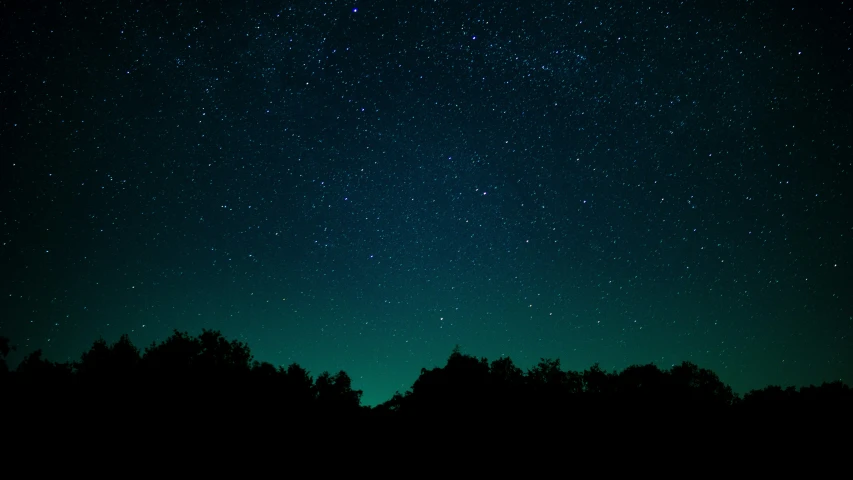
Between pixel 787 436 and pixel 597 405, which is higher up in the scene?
pixel 597 405

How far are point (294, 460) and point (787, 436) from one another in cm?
1497

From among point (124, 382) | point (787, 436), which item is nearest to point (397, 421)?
point (124, 382)

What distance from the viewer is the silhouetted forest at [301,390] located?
44.9ft

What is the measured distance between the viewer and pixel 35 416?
12.0 m

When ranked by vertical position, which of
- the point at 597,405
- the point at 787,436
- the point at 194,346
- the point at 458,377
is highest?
the point at 194,346

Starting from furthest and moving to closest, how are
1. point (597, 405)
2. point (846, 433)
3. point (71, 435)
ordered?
point (597, 405) → point (846, 433) → point (71, 435)

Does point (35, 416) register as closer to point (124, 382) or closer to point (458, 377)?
point (124, 382)

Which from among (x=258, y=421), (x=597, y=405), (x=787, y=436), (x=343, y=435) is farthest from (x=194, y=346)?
(x=787, y=436)

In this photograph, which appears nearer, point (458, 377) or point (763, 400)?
point (763, 400)

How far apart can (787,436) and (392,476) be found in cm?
1201

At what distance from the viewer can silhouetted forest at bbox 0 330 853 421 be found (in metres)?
13.7

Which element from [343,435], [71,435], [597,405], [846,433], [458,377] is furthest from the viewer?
[458,377]

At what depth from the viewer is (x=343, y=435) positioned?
15.4 meters

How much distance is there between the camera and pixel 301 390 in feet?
64.0
